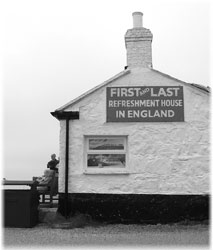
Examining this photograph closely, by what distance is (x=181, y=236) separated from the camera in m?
7.95

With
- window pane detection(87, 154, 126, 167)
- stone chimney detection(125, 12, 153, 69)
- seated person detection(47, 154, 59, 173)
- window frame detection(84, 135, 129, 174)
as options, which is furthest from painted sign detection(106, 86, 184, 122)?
seated person detection(47, 154, 59, 173)

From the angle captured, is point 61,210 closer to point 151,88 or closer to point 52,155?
point 52,155

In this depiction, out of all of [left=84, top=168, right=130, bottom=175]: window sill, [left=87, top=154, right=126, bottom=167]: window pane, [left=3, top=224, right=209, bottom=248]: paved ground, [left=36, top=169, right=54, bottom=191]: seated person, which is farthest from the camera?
[left=36, top=169, right=54, bottom=191]: seated person

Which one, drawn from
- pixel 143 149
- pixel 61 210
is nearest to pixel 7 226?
pixel 61 210

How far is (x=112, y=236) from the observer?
7.92m

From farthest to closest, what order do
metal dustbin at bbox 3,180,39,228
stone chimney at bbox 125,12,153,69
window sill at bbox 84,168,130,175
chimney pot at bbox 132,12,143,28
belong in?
chimney pot at bbox 132,12,143,28 → stone chimney at bbox 125,12,153,69 → window sill at bbox 84,168,130,175 → metal dustbin at bbox 3,180,39,228

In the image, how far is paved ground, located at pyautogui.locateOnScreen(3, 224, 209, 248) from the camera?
7234 mm

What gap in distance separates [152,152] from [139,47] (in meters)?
3.22

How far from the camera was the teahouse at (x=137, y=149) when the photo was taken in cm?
954

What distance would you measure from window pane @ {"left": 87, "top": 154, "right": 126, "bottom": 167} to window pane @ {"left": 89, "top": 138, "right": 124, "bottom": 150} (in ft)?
0.66

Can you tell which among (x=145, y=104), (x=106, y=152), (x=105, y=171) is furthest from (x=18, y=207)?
(x=145, y=104)

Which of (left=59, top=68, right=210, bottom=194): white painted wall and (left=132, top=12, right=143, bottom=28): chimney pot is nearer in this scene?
(left=59, top=68, right=210, bottom=194): white painted wall

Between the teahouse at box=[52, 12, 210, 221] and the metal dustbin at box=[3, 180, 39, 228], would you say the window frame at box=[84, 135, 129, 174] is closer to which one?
the teahouse at box=[52, 12, 210, 221]

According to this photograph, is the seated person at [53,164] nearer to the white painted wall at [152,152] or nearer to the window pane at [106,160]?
the white painted wall at [152,152]
